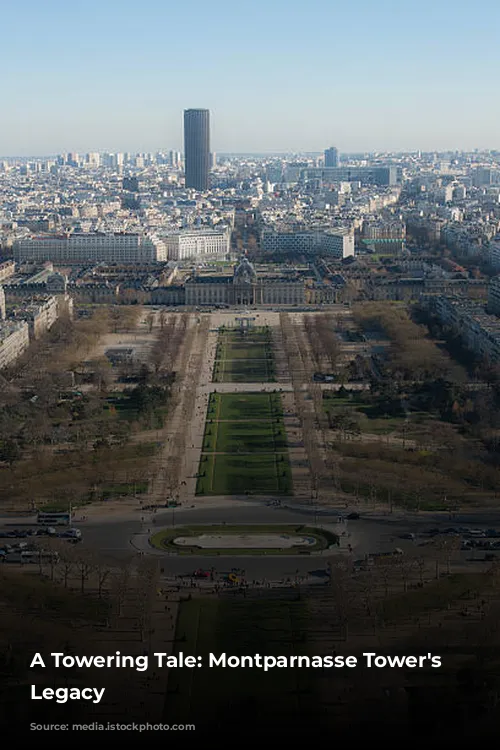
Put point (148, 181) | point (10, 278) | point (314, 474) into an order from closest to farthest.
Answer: point (314, 474) < point (10, 278) < point (148, 181)

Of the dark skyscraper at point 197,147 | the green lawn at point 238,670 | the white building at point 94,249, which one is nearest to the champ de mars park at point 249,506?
the green lawn at point 238,670

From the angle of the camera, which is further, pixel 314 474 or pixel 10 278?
pixel 10 278

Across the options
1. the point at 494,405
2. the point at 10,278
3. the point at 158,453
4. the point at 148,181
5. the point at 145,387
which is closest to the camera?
the point at 158,453

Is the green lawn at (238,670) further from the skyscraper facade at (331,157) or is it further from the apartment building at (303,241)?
the skyscraper facade at (331,157)

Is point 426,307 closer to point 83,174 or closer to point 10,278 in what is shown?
point 10,278

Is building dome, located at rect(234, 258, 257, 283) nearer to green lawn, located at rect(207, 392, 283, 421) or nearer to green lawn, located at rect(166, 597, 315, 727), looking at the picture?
green lawn, located at rect(207, 392, 283, 421)

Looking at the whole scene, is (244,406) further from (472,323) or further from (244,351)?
(472,323)

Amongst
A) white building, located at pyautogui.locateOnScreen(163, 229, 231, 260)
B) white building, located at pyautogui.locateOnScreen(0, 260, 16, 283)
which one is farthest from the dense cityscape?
white building, located at pyautogui.locateOnScreen(163, 229, 231, 260)

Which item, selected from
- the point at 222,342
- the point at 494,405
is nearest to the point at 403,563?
the point at 494,405
